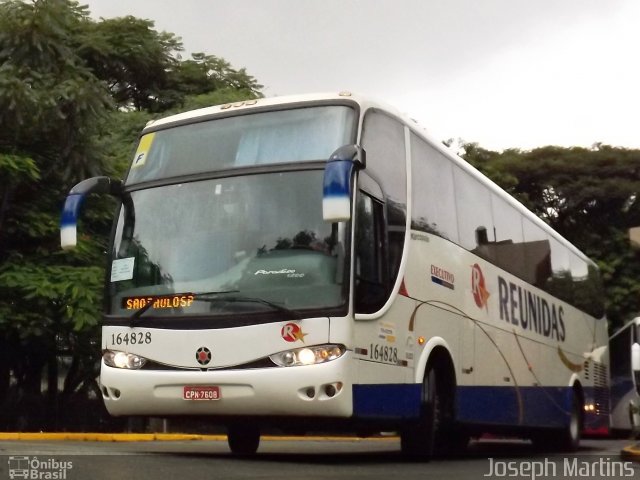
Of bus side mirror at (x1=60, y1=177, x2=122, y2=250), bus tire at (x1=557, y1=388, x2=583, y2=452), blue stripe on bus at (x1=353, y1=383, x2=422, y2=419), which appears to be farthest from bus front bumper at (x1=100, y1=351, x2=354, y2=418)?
bus tire at (x1=557, y1=388, x2=583, y2=452)

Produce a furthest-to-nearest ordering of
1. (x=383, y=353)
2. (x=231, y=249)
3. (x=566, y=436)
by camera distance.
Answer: (x=566, y=436) → (x=383, y=353) → (x=231, y=249)

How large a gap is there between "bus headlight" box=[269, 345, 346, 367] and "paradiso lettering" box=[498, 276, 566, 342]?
4.70 m

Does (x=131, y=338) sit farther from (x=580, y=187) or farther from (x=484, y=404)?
(x=580, y=187)

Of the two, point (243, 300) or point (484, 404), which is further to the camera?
point (484, 404)

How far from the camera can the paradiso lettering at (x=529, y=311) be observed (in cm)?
1365

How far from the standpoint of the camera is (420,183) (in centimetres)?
1103

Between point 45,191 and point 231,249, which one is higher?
point 45,191

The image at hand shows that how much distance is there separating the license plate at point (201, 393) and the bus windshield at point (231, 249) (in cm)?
63

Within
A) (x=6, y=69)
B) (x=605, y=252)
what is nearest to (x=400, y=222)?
(x=6, y=69)

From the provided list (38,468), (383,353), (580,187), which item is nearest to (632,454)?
(383,353)

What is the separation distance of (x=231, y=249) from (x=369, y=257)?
1194 millimetres

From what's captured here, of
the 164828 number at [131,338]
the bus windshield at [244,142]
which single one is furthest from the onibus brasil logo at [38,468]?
the bus windshield at [244,142]

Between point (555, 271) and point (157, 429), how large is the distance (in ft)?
29.0

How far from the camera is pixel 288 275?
9.25 m
